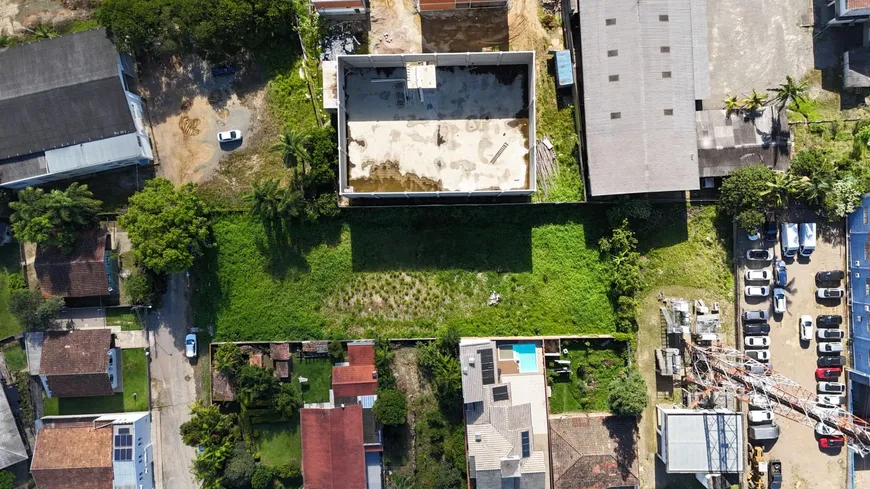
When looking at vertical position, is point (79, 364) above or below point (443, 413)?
above

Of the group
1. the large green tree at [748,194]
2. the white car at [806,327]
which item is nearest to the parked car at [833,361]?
the white car at [806,327]

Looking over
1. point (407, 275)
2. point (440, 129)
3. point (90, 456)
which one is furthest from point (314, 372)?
point (440, 129)

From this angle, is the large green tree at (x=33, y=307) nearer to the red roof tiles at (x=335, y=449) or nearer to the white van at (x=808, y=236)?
the red roof tiles at (x=335, y=449)

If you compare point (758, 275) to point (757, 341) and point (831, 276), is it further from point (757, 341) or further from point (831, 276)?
point (831, 276)

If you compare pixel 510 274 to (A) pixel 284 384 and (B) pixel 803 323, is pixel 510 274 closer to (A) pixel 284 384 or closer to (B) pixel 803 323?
(A) pixel 284 384

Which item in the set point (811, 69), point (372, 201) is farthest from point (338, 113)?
point (811, 69)

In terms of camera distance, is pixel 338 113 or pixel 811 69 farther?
pixel 811 69

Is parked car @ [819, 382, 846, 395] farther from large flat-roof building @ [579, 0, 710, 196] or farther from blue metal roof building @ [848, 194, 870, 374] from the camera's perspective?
large flat-roof building @ [579, 0, 710, 196]
